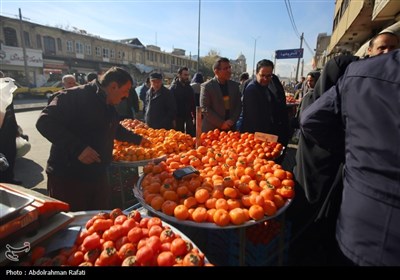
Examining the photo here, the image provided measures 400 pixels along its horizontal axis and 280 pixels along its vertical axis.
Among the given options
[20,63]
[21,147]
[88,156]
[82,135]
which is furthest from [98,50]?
[88,156]

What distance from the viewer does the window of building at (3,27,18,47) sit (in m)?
26.3

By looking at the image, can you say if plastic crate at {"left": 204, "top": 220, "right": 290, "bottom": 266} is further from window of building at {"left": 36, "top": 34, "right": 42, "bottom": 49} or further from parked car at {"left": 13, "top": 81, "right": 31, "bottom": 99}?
window of building at {"left": 36, "top": 34, "right": 42, "bottom": 49}

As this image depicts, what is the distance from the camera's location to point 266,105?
3.83 meters

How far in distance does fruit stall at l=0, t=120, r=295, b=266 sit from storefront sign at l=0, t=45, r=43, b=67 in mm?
30969

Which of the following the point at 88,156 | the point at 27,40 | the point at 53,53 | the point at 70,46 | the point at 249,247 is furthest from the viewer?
the point at 70,46

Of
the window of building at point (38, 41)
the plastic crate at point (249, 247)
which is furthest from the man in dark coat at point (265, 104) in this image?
the window of building at point (38, 41)

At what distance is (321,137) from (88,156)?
200 cm

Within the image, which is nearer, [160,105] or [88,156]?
[88,156]

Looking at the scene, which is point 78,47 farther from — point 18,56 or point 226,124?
point 226,124

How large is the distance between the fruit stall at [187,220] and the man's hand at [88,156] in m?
0.51

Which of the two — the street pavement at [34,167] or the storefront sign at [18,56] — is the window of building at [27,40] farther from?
the street pavement at [34,167]

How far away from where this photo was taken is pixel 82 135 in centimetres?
243

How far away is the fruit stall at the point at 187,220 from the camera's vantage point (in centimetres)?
129

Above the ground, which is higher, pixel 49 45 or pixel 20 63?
pixel 49 45
